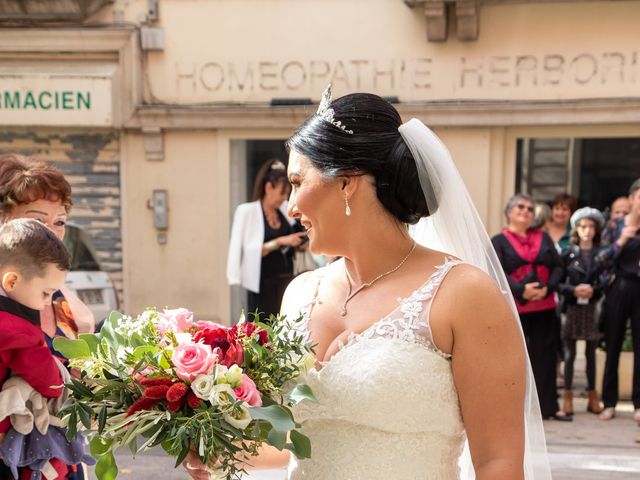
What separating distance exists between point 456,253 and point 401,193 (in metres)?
0.39

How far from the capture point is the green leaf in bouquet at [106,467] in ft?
5.76

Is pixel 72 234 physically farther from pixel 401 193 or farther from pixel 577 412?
pixel 401 193

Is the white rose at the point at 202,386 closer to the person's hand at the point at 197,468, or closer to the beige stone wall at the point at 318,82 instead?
the person's hand at the point at 197,468

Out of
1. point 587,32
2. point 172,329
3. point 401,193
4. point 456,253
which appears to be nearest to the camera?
point 172,329

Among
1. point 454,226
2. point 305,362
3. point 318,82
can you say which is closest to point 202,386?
point 305,362

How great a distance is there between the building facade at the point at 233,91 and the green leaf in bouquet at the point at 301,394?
26.0 ft

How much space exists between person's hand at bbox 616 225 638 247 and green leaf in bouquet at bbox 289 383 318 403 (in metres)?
5.48

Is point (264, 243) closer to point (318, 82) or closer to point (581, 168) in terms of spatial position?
point (318, 82)

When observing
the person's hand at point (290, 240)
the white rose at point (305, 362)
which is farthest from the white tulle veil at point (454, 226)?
the person's hand at point (290, 240)

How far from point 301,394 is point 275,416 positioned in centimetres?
10

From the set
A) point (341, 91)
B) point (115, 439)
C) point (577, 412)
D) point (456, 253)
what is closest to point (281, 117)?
point (341, 91)

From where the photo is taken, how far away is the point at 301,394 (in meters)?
1.72

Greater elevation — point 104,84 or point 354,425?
point 104,84

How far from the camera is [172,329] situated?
1.83 metres
